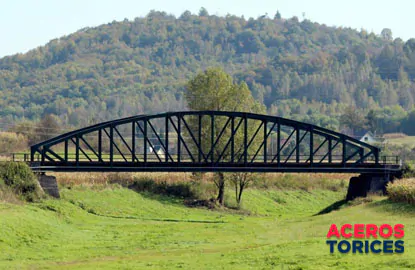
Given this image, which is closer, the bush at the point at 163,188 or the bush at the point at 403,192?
the bush at the point at 403,192

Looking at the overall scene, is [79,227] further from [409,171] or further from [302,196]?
[302,196]

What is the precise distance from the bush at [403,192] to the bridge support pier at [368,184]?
7.61 meters

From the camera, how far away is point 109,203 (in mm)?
70000

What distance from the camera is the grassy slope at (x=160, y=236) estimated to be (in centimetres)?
3750

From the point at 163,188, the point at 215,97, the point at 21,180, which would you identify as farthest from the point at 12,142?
the point at 21,180

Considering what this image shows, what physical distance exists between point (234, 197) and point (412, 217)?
118 ft

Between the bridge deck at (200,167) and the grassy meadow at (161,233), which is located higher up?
the bridge deck at (200,167)

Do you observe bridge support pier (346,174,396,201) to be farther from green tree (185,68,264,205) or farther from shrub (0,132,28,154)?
shrub (0,132,28,154)

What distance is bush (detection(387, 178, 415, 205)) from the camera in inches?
2205

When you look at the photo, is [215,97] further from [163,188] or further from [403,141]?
[403,141]

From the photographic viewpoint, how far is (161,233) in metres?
53.2

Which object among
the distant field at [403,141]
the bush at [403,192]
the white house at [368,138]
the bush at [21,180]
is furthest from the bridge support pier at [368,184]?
the white house at [368,138]

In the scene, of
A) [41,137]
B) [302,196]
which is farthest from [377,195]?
[41,137]

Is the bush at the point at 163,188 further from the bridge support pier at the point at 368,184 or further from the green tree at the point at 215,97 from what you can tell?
the bridge support pier at the point at 368,184
